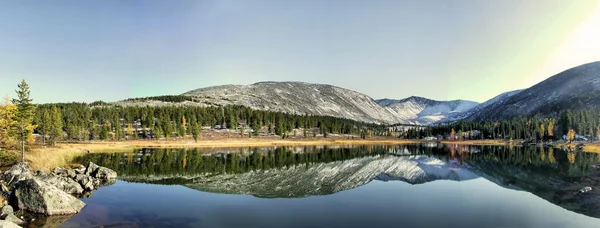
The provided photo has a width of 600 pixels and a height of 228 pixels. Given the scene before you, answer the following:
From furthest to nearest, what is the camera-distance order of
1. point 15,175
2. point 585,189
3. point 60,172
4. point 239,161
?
point 239,161 < point 60,172 < point 585,189 < point 15,175

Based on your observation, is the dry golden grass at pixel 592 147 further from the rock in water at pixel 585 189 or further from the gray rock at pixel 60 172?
the gray rock at pixel 60 172

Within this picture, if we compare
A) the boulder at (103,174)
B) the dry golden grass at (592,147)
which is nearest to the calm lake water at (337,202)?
the boulder at (103,174)

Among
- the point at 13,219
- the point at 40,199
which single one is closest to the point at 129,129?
the point at 40,199

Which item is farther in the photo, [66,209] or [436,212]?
[436,212]

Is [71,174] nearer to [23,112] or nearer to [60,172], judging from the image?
[60,172]

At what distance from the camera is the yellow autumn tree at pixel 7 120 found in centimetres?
4977

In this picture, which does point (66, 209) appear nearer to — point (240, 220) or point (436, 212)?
point (240, 220)

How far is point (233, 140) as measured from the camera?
541ft

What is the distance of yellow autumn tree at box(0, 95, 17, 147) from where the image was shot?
49.8m

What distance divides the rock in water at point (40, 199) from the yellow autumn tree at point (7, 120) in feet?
111

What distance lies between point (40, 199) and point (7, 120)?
3767cm

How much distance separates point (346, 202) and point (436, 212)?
793 centimetres

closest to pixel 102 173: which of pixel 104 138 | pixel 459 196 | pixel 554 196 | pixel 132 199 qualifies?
pixel 132 199

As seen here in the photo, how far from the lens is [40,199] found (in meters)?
23.7
